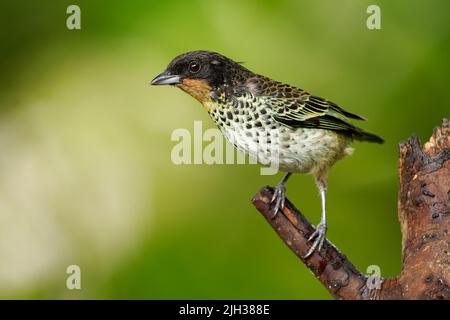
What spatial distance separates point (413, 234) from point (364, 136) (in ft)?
4.59

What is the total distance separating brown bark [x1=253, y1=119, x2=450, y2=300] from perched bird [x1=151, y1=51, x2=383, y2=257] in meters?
0.36

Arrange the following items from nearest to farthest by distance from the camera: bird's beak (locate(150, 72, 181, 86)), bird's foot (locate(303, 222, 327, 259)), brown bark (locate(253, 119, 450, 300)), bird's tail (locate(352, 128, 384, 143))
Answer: brown bark (locate(253, 119, 450, 300)) → bird's foot (locate(303, 222, 327, 259)) → bird's beak (locate(150, 72, 181, 86)) → bird's tail (locate(352, 128, 384, 143))

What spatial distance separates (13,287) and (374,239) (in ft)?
9.55

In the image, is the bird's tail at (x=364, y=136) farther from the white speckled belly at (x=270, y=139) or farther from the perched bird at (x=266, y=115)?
the white speckled belly at (x=270, y=139)

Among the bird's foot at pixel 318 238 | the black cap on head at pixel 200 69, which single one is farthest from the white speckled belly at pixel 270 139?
the bird's foot at pixel 318 238

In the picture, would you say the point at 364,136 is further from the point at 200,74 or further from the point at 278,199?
the point at 200,74

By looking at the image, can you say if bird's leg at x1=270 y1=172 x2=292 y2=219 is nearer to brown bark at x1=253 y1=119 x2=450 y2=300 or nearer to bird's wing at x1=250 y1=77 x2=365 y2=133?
brown bark at x1=253 y1=119 x2=450 y2=300

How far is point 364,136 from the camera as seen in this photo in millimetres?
5398

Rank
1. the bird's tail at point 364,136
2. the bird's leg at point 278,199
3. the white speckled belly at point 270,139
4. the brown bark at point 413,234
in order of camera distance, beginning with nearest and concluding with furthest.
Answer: the brown bark at point 413,234, the bird's leg at point 278,199, the white speckled belly at point 270,139, the bird's tail at point 364,136

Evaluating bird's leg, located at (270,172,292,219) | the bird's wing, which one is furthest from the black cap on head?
bird's leg, located at (270,172,292,219)

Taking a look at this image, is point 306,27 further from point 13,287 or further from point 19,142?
point 13,287

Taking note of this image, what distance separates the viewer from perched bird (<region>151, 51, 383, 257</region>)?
485 cm

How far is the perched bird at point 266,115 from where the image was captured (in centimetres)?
485

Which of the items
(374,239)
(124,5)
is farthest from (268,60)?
(374,239)
